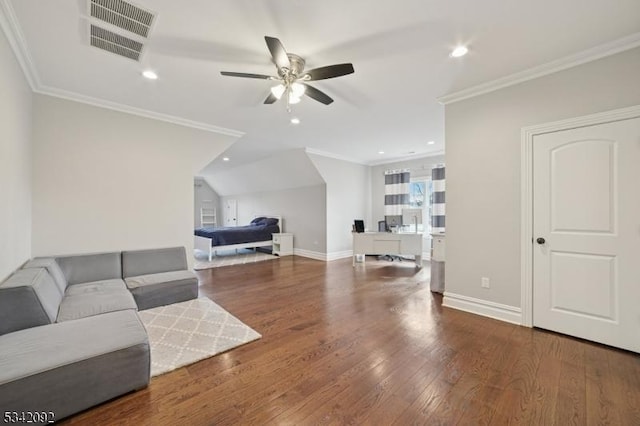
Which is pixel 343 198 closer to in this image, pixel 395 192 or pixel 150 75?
pixel 395 192

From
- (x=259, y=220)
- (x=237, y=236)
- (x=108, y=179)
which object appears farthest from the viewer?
(x=259, y=220)

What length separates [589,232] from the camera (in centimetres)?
235

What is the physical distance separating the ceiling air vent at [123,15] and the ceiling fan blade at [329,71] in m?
1.21

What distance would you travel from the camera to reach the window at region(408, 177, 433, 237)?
6.45m

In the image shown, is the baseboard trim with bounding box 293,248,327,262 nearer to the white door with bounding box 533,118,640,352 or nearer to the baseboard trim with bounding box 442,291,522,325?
the baseboard trim with bounding box 442,291,522,325

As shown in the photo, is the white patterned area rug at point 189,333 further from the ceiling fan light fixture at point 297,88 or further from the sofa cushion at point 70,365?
the ceiling fan light fixture at point 297,88

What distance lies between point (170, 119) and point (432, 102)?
12.2 feet

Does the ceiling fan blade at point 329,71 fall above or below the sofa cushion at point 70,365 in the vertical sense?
above

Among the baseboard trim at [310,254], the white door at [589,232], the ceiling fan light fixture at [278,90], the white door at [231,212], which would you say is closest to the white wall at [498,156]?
the white door at [589,232]

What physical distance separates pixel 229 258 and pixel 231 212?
136 inches

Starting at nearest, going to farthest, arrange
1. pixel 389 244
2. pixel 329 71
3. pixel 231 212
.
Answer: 1. pixel 329 71
2. pixel 389 244
3. pixel 231 212

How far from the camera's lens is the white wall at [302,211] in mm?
6457

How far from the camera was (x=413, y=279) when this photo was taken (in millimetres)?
4516

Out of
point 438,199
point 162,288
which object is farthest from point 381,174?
point 162,288
